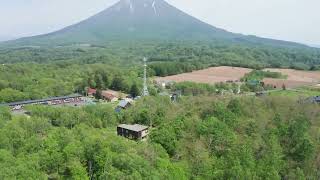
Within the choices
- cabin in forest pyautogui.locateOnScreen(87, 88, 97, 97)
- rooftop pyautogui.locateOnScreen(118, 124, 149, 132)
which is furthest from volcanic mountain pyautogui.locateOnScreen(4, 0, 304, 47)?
rooftop pyautogui.locateOnScreen(118, 124, 149, 132)

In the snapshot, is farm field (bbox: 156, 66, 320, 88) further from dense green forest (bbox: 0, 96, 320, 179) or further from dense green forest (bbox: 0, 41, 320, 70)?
dense green forest (bbox: 0, 96, 320, 179)

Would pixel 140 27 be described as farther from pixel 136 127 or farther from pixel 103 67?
pixel 136 127

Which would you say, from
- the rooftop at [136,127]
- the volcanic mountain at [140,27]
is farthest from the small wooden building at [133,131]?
the volcanic mountain at [140,27]

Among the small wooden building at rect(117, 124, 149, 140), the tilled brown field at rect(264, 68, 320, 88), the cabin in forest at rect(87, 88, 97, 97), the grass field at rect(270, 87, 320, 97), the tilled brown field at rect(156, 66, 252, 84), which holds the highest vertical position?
the small wooden building at rect(117, 124, 149, 140)

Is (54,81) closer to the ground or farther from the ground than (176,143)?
closer to the ground

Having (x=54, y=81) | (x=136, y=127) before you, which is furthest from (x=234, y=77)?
(x=136, y=127)

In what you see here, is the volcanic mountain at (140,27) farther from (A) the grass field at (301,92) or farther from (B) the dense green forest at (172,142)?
(B) the dense green forest at (172,142)
